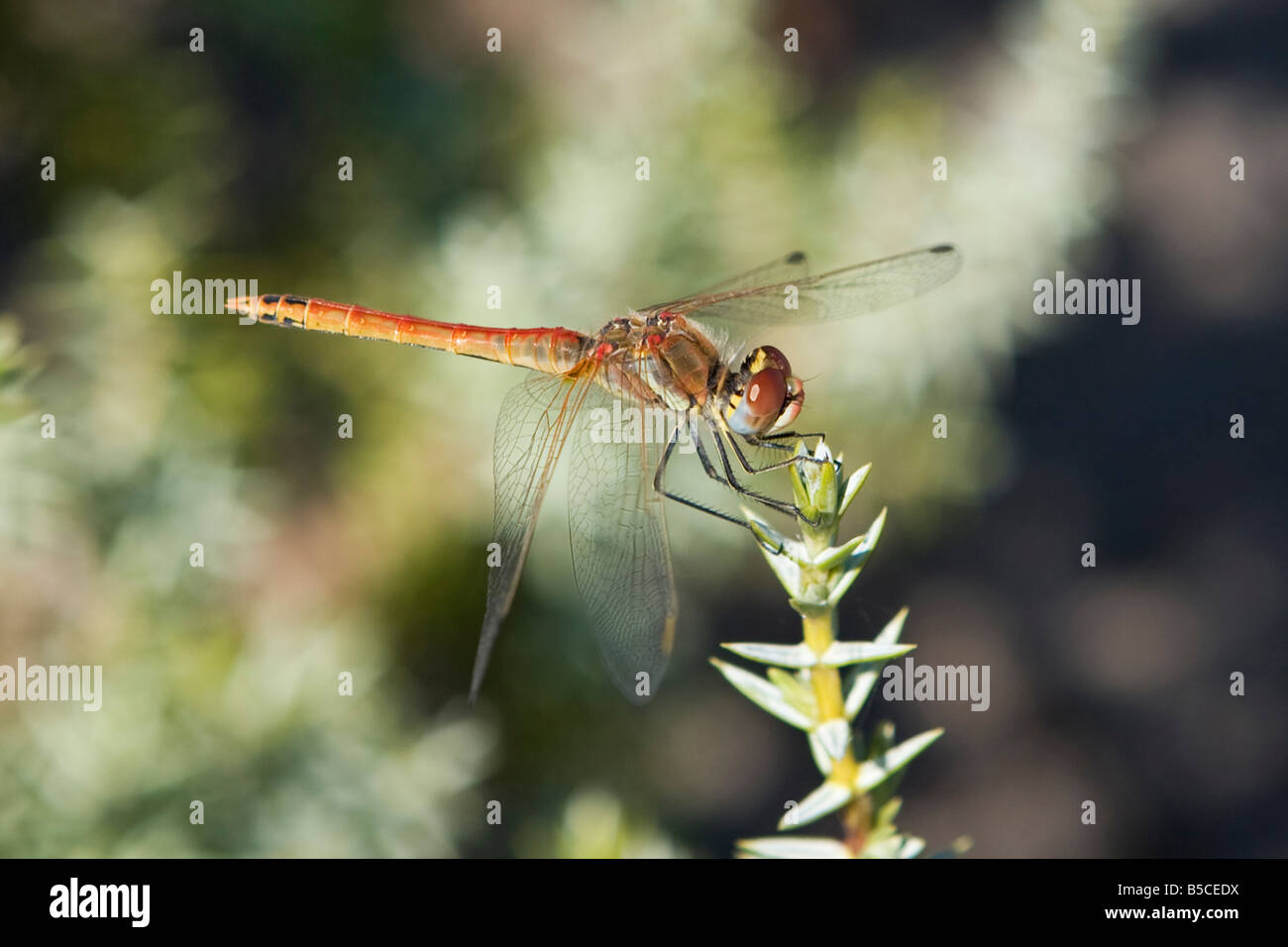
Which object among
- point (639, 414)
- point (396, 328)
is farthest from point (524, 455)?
point (396, 328)

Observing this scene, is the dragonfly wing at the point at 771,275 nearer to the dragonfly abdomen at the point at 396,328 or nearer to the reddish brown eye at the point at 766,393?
the dragonfly abdomen at the point at 396,328

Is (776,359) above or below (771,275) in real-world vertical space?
below

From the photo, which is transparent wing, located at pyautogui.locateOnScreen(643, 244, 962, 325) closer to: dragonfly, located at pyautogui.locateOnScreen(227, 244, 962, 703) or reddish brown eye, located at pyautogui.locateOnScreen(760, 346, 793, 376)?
dragonfly, located at pyautogui.locateOnScreen(227, 244, 962, 703)

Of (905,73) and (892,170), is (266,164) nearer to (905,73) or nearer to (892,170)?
(892,170)

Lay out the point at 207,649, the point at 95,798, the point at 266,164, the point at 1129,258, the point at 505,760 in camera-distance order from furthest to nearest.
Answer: the point at 1129,258 → the point at 266,164 → the point at 505,760 → the point at 207,649 → the point at 95,798

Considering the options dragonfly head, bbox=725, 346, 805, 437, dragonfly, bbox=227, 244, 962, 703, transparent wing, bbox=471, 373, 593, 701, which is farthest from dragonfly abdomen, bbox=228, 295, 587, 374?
dragonfly head, bbox=725, 346, 805, 437

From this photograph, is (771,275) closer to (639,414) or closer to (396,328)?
(639,414)

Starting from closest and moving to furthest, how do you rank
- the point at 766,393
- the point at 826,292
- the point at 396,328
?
1. the point at 766,393
2. the point at 826,292
3. the point at 396,328

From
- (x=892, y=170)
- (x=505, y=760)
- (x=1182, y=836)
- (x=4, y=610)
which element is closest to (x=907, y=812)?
(x=1182, y=836)
